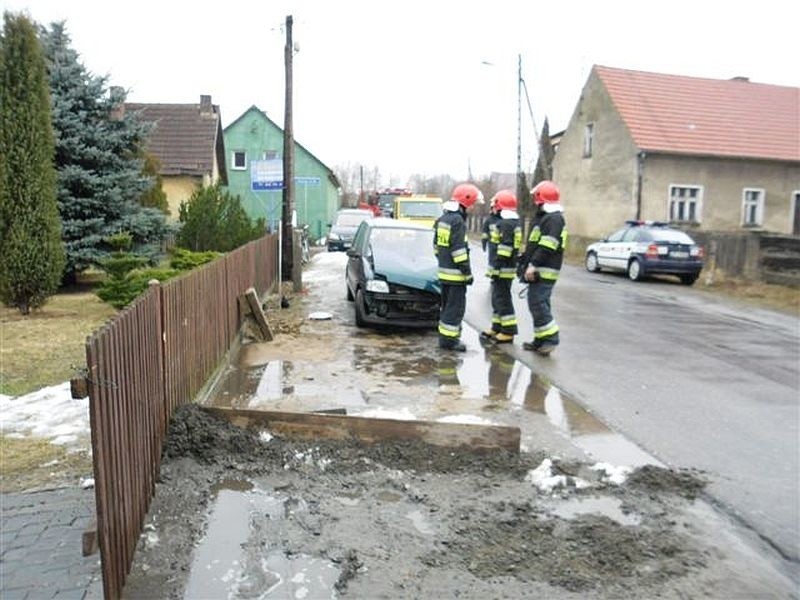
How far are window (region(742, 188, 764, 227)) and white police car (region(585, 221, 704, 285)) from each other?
9892 mm

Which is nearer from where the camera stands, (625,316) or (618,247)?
(625,316)

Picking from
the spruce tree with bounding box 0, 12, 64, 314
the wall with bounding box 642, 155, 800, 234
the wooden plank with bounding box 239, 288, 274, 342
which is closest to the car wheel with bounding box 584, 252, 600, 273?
the wall with bounding box 642, 155, 800, 234

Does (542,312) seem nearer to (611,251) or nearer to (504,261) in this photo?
(504,261)

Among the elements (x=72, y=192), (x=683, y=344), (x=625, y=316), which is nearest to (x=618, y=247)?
(x=625, y=316)

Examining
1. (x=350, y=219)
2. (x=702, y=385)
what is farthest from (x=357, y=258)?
(x=350, y=219)

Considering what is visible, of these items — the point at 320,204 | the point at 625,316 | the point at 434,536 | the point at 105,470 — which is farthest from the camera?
the point at 320,204

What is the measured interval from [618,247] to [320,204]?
2829 centimetres

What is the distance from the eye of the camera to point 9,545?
13.3ft

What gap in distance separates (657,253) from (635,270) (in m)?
0.87

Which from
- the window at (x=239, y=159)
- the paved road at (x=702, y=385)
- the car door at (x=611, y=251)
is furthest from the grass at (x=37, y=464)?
the window at (x=239, y=159)

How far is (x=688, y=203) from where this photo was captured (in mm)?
27547

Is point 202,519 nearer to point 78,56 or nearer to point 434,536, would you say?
point 434,536

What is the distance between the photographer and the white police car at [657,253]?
61.4ft

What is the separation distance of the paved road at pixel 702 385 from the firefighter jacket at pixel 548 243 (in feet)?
3.68
